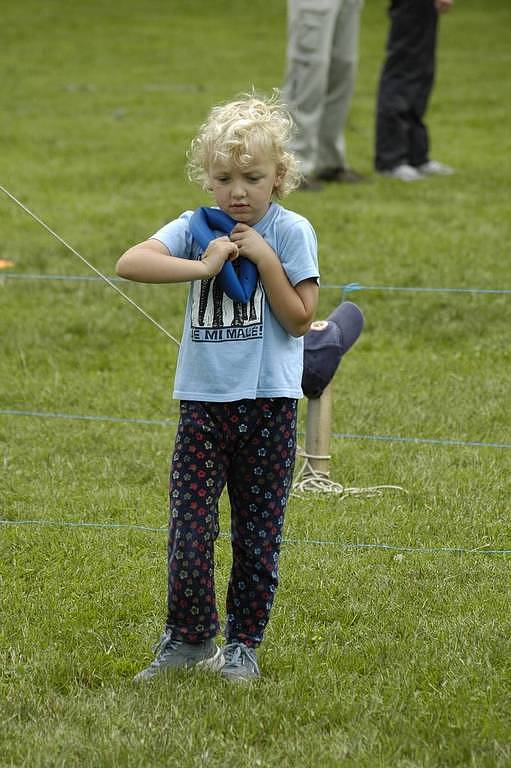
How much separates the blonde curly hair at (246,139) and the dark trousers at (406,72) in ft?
24.1

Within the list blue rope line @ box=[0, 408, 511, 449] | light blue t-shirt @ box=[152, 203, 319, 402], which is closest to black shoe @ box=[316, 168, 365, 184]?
blue rope line @ box=[0, 408, 511, 449]

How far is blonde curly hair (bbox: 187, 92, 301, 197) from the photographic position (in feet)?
11.2

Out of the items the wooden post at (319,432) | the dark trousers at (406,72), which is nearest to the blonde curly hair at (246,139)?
the wooden post at (319,432)

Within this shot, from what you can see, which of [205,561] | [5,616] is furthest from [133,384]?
[205,561]

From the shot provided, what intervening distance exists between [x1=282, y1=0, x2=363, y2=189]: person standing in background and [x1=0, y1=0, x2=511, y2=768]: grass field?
51cm

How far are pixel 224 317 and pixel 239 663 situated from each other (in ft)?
3.09

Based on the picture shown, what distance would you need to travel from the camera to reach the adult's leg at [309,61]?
32.9 ft

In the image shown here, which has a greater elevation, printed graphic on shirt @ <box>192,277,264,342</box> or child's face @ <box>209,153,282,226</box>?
child's face @ <box>209,153,282,226</box>

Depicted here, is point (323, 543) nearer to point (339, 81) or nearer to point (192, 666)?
point (192, 666)

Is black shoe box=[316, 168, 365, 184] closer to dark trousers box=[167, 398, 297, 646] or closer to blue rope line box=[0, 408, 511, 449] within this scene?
blue rope line box=[0, 408, 511, 449]

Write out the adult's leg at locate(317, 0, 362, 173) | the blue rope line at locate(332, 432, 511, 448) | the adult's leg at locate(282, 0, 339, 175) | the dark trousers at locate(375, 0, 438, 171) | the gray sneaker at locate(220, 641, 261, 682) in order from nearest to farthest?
the gray sneaker at locate(220, 641, 261, 682), the blue rope line at locate(332, 432, 511, 448), the adult's leg at locate(282, 0, 339, 175), the adult's leg at locate(317, 0, 362, 173), the dark trousers at locate(375, 0, 438, 171)

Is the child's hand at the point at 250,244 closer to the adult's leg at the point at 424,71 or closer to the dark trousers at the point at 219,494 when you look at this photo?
the dark trousers at the point at 219,494

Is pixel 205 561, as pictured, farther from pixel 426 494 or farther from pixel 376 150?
pixel 376 150

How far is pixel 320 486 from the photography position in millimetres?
5297
